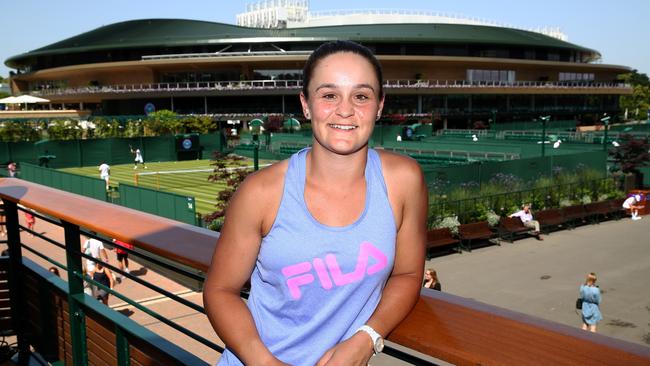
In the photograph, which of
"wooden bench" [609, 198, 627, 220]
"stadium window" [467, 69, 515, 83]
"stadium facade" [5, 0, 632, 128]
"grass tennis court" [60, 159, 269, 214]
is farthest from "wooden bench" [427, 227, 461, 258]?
"stadium window" [467, 69, 515, 83]

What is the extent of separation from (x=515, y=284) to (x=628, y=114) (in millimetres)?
109948

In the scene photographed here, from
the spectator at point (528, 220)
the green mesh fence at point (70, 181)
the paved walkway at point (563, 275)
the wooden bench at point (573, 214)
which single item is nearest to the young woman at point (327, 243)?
the paved walkway at point (563, 275)

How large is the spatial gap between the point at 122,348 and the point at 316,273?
1.95 m

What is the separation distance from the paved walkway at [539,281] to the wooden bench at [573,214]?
2.36ft

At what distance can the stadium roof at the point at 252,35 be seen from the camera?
7844 cm

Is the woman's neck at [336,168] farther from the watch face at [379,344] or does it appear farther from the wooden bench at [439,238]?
the wooden bench at [439,238]

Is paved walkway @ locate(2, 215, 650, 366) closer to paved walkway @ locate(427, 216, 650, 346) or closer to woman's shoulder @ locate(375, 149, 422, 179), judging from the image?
paved walkway @ locate(427, 216, 650, 346)

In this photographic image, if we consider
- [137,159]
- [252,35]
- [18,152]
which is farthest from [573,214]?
[252,35]

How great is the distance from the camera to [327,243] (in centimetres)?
197

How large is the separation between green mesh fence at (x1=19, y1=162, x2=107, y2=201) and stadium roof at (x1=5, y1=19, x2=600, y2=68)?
52159mm

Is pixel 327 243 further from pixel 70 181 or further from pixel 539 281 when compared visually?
pixel 70 181

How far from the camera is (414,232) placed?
2.14m

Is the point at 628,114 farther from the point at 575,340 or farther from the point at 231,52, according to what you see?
the point at 575,340

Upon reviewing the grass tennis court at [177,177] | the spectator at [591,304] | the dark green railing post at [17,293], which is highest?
the dark green railing post at [17,293]
